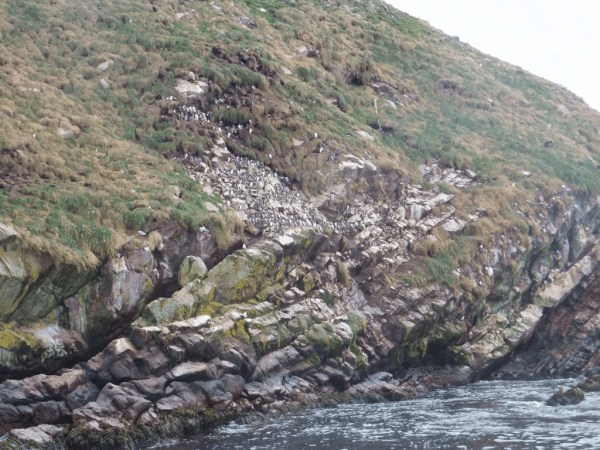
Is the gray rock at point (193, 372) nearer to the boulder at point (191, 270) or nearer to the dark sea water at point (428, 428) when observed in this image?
the dark sea water at point (428, 428)

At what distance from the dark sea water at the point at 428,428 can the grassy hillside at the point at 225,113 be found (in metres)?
8.15

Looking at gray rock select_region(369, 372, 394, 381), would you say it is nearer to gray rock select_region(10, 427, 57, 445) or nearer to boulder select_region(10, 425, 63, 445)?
boulder select_region(10, 425, 63, 445)

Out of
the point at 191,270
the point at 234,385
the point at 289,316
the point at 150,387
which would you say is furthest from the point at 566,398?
the point at 150,387

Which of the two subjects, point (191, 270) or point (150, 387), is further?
point (191, 270)

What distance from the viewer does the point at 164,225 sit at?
19719 mm

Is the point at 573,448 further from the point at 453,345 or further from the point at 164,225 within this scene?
the point at 164,225

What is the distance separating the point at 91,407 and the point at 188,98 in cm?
1911

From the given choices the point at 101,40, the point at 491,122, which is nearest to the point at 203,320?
the point at 101,40

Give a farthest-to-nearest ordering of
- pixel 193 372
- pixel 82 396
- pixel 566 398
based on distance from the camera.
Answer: pixel 566 398
pixel 193 372
pixel 82 396

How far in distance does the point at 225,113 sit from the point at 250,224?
9.13m

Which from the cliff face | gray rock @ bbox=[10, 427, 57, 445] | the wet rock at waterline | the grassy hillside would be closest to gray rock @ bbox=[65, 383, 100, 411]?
the cliff face

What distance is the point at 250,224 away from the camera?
905 inches

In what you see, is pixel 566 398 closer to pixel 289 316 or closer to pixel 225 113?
pixel 289 316

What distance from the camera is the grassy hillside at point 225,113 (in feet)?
64.2
